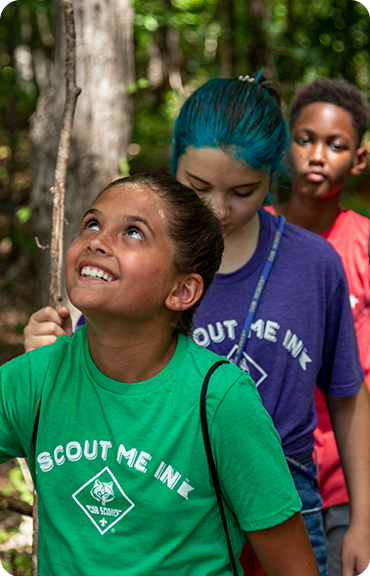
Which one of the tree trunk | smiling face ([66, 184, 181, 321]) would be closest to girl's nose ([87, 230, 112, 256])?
smiling face ([66, 184, 181, 321])

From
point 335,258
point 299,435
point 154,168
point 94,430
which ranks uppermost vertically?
point 335,258

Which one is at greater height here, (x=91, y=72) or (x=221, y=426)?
(x=91, y=72)

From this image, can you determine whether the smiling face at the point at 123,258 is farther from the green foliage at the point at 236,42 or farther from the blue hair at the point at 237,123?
the green foliage at the point at 236,42

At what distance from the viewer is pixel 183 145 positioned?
81.1 inches

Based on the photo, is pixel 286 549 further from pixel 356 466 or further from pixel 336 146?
pixel 336 146

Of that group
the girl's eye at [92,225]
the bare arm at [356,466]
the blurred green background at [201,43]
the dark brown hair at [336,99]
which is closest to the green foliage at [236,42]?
the blurred green background at [201,43]

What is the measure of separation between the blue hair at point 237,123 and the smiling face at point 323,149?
0.97 meters

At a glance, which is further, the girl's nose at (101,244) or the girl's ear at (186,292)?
the girl's ear at (186,292)

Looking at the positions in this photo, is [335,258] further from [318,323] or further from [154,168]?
[154,168]

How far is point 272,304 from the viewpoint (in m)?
1.91

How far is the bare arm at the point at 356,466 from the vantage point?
6.36 ft

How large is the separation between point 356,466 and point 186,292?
3.15ft

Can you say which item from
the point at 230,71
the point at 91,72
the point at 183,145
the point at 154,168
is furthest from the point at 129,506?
the point at 154,168

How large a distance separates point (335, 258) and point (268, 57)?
5.16 m
